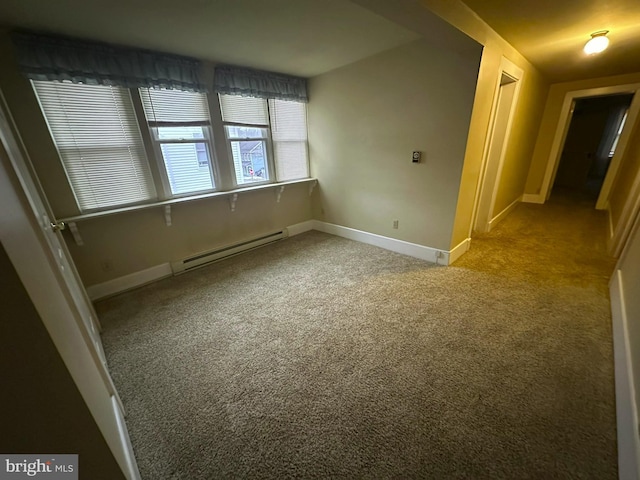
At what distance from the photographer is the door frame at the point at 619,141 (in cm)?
403

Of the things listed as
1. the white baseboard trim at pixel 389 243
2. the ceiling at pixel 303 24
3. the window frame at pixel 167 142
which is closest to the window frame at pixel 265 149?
the window frame at pixel 167 142

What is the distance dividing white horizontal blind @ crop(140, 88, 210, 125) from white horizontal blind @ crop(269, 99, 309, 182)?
926mm

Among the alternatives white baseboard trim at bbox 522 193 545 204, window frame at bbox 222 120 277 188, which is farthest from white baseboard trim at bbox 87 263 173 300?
white baseboard trim at bbox 522 193 545 204

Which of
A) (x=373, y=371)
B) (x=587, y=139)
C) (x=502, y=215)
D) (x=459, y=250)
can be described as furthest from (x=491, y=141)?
(x=587, y=139)

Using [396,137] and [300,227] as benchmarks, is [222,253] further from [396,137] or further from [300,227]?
[396,137]

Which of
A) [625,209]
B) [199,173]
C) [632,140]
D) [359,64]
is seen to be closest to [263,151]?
[199,173]

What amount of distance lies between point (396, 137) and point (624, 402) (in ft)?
8.73

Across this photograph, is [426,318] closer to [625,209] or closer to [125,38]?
[625,209]

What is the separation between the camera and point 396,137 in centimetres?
289

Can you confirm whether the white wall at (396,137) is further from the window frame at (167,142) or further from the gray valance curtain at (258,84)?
the window frame at (167,142)

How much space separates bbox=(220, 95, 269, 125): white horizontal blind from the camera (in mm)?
3010

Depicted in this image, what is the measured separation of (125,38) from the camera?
6.86ft

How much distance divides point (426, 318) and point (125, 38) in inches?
134

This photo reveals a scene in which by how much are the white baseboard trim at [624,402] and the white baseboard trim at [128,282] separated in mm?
3544
